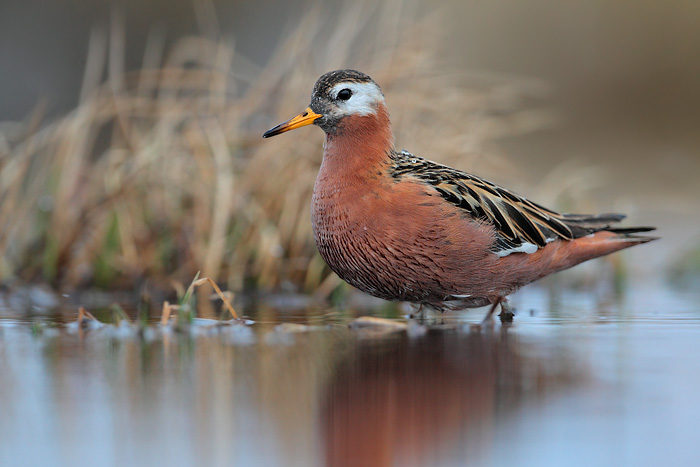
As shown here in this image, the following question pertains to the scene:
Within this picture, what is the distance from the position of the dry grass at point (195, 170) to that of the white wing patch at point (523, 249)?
211 centimetres

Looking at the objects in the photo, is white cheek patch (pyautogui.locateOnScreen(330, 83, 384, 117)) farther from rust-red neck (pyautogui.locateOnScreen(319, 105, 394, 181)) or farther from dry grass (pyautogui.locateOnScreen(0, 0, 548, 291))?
dry grass (pyautogui.locateOnScreen(0, 0, 548, 291))

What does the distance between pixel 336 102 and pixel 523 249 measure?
1.65 meters

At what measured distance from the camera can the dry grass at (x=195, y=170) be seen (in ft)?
25.4

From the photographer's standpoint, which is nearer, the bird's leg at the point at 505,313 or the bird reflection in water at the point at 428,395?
the bird reflection in water at the point at 428,395

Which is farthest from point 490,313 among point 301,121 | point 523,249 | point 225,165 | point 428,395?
point 225,165

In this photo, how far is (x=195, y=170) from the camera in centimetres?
825

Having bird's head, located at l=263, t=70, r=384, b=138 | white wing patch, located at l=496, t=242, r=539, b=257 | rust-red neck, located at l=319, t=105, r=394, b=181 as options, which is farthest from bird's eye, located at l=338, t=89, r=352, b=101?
white wing patch, located at l=496, t=242, r=539, b=257

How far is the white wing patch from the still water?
579 millimetres

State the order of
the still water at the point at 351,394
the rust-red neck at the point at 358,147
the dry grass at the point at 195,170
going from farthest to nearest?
the dry grass at the point at 195,170 < the rust-red neck at the point at 358,147 < the still water at the point at 351,394

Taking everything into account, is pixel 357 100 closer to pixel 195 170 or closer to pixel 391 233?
pixel 391 233

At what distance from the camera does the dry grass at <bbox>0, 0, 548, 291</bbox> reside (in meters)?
7.75

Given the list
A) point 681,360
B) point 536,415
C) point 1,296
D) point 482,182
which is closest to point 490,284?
point 482,182

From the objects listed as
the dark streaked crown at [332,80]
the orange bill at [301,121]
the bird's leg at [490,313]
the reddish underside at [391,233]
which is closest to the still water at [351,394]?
the bird's leg at [490,313]

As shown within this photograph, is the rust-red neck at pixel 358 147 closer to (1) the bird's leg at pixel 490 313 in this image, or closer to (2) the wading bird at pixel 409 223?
(2) the wading bird at pixel 409 223
